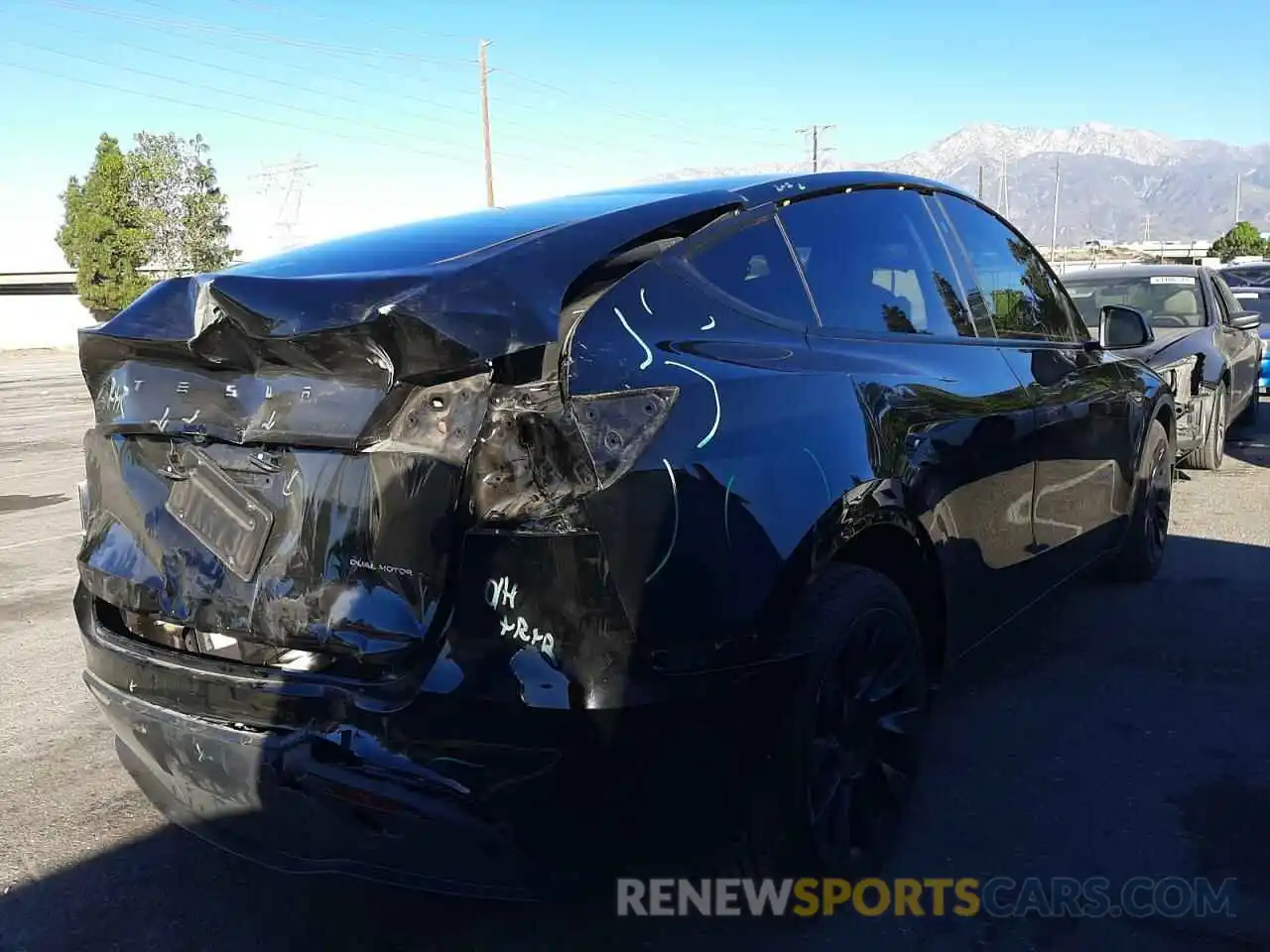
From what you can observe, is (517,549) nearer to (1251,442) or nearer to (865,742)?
(865,742)

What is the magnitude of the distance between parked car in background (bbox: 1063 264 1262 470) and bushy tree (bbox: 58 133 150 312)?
4233 cm

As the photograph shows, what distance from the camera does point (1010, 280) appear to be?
4137 millimetres

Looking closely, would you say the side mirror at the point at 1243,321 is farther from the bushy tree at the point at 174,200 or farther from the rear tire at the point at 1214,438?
the bushy tree at the point at 174,200

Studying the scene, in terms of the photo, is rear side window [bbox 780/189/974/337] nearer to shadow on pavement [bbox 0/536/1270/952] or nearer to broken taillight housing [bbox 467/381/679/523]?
broken taillight housing [bbox 467/381/679/523]

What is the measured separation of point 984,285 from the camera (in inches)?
152

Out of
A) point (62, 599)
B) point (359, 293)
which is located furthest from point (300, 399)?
point (62, 599)

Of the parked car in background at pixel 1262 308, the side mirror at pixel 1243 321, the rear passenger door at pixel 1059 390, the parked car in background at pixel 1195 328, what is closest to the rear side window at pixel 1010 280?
the rear passenger door at pixel 1059 390

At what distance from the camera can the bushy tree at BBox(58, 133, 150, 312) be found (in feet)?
145

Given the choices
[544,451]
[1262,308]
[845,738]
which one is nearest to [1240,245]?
[1262,308]

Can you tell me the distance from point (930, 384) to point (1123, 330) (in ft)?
7.21

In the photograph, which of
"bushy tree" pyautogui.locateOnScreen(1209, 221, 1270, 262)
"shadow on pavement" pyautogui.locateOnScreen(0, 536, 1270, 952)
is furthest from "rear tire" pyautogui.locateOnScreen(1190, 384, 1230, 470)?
"bushy tree" pyautogui.locateOnScreen(1209, 221, 1270, 262)

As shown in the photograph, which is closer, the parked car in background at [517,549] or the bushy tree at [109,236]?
the parked car in background at [517,549]

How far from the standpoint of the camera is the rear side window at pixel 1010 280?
3.87 m

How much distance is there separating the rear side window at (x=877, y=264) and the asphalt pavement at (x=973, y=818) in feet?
4.67
